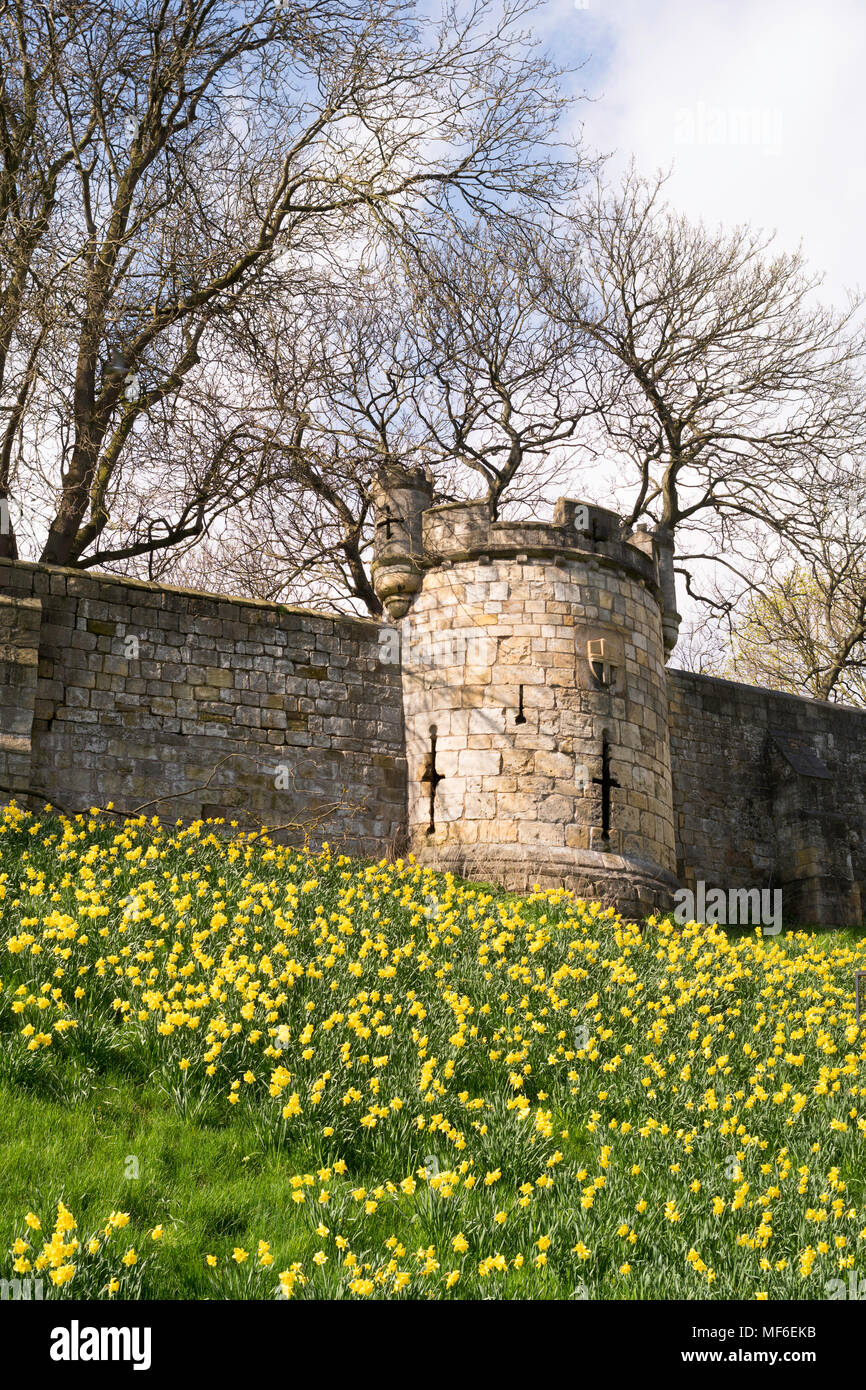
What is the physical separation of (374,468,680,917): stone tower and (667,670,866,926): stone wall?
2060mm

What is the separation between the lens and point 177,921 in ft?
23.7

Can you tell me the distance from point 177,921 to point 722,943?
485 cm

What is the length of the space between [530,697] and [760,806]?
5040 millimetres

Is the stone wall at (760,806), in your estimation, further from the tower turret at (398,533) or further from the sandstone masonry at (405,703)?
the tower turret at (398,533)

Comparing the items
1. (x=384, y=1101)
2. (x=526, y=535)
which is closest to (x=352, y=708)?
(x=526, y=535)

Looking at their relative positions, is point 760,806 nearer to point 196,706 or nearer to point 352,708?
point 352,708

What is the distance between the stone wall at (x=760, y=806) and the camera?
14.9 meters

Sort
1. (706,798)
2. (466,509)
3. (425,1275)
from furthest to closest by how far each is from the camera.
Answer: (706,798), (466,509), (425,1275)

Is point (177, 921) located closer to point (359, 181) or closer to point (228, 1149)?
point (228, 1149)

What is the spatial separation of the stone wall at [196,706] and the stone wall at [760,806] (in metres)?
4.38

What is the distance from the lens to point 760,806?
1563cm

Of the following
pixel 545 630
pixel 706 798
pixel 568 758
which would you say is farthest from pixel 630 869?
pixel 706 798

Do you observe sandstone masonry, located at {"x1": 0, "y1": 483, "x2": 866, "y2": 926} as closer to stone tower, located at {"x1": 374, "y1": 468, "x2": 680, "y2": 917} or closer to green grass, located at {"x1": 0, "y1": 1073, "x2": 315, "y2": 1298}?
stone tower, located at {"x1": 374, "y1": 468, "x2": 680, "y2": 917}

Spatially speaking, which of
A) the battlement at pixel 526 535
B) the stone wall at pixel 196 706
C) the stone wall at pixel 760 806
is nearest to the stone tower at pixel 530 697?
the battlement at pixel 526 535
